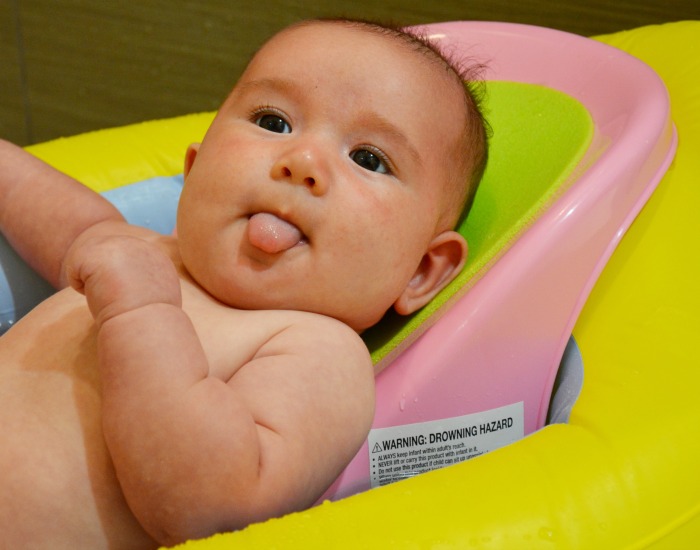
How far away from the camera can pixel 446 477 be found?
82 centimetres

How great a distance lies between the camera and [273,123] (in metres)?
0.98

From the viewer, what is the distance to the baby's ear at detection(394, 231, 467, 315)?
1053mm

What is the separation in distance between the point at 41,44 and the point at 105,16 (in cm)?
21

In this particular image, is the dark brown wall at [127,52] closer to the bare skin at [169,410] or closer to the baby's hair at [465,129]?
the baby's hair at [465,129]

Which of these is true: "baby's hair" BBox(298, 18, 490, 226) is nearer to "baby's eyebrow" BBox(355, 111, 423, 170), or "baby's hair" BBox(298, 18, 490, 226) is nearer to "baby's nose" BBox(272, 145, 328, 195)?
"baby's eyebrow" BBox(355, 111, 423, 170)

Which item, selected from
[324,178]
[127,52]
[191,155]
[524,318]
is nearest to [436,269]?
[524,318]

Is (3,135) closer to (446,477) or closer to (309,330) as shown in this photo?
(309,330)

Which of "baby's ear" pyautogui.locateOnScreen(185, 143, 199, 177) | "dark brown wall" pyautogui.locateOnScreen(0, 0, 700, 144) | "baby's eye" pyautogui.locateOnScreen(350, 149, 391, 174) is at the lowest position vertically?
"dark brown wall" pyautogui.locateOnScreen(0, 0, 700, 144)

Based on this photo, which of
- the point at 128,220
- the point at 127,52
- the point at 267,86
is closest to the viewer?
the point at 267,86

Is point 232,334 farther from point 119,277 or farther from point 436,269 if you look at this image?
point 436,269

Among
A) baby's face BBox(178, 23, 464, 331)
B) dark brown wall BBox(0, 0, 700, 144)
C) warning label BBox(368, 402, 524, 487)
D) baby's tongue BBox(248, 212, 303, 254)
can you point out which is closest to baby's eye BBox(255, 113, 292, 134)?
baby's face BBox(178, 23, 464, 331)

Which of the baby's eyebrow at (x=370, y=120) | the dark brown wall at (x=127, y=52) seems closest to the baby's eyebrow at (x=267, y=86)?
the baby's eyebrow at (x=370, y=120)

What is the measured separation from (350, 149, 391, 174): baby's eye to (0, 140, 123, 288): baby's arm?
0.35m

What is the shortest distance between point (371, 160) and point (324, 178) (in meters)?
0.08
